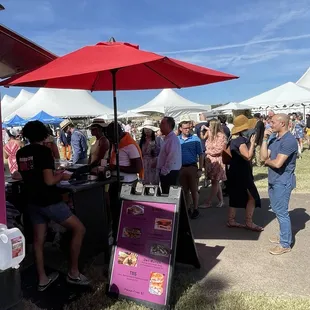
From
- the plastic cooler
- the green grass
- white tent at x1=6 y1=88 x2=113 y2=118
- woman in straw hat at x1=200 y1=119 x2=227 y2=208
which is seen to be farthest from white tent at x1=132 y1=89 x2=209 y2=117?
the plastic cooler

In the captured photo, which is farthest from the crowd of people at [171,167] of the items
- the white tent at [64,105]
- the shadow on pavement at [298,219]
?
the white tent at [64,105]

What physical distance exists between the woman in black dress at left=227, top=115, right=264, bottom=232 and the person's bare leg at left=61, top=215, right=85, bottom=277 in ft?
7.85

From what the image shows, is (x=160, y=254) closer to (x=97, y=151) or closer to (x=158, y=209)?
(x=158, y=209)

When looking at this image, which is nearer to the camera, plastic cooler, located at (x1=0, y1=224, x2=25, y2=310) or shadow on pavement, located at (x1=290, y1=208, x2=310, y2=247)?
plastic cooler, located at (x1=0, y1=224, x2=25, y2=310)

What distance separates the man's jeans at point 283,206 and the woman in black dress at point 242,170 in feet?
2.00

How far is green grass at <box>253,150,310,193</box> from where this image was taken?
8147 millimetres

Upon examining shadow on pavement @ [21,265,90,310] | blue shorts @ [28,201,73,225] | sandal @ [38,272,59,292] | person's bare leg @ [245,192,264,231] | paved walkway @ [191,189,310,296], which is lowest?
shadow on pavement @ [21,265,90,310]

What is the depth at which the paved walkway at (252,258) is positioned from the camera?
360cm

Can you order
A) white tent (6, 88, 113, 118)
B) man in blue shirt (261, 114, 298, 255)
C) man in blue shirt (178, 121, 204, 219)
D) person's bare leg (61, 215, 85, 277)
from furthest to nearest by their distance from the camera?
white tent (6, 88, 113, 118), man in blue shirt (178, 121, 204, 219), man in blue shirt (261, 114, 298, 255), person's bare leg (61, 215, 85, 277)

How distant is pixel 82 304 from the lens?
330 centimetres

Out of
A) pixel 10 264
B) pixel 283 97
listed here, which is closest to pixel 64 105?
pixel 283 97

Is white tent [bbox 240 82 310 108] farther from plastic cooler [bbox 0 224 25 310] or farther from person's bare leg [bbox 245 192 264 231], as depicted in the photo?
plastic cooler [bbox 0 224 25 310]

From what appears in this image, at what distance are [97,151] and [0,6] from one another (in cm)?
374

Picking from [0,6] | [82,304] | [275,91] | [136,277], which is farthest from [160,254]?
[275,91]
